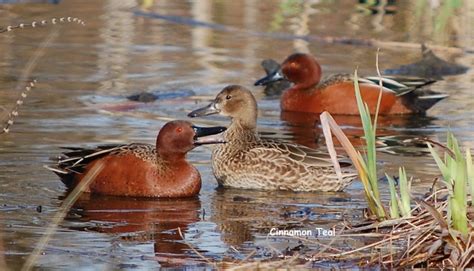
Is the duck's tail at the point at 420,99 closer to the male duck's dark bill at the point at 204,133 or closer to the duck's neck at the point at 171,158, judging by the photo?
the male duck's dark bill at the point at 204,133

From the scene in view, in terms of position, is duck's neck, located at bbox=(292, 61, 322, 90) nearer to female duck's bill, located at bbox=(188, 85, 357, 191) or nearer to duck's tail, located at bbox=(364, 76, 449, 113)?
duck's tail, located at bbox=(364, 76, 449, 113)

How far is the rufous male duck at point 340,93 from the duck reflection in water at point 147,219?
4.28 m

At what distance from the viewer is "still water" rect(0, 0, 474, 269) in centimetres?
672

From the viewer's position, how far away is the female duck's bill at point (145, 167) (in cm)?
811

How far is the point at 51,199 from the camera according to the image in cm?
782

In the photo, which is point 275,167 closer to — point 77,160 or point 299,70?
point 77,160

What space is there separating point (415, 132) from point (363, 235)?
16.6 feet

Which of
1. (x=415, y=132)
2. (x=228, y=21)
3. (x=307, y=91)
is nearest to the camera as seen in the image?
(x=415, y=132)

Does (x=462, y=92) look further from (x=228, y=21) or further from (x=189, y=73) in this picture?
(x=228, y=21)

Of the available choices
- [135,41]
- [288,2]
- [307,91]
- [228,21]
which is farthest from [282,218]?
[288,2]

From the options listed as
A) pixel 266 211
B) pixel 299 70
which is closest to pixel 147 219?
pixel 266 211

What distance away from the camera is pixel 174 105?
1173 centimetres

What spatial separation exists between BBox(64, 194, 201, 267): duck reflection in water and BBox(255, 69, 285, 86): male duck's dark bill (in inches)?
167

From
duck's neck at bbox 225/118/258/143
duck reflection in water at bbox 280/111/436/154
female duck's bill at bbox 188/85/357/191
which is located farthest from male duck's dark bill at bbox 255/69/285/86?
female duck's bill at bbox 188/85/357/191
